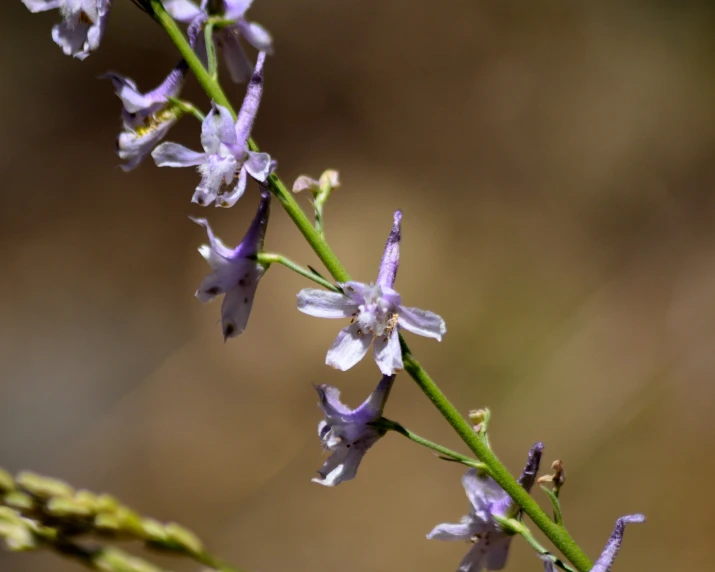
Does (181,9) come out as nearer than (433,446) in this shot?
No

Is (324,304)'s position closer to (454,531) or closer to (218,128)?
(218,128)

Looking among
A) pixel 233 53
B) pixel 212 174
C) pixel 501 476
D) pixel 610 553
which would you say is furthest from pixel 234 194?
pixel 610 553

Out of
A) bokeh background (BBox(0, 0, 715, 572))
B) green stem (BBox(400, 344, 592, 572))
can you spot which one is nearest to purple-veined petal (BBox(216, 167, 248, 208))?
green stem (BBox(400, 344, 592, 572))

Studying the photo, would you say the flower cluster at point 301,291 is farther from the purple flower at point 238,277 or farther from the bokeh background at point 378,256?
the bokeh background at point 378,256

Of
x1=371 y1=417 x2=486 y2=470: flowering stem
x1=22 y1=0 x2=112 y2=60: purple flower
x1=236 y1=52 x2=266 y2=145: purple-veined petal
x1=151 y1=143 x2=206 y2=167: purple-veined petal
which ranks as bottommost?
x1=371 y1=417 x2=486 y2=470: flowering stem

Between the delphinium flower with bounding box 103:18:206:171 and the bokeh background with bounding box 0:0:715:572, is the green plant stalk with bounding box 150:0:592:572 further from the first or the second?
the bokeh background with bounding box 0:0:715:572

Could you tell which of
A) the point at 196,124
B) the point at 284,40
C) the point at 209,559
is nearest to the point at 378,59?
the point at 284,40

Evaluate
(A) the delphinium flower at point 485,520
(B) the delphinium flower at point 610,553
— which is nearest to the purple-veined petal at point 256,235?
(A) the delphinium flower at point 485,520
